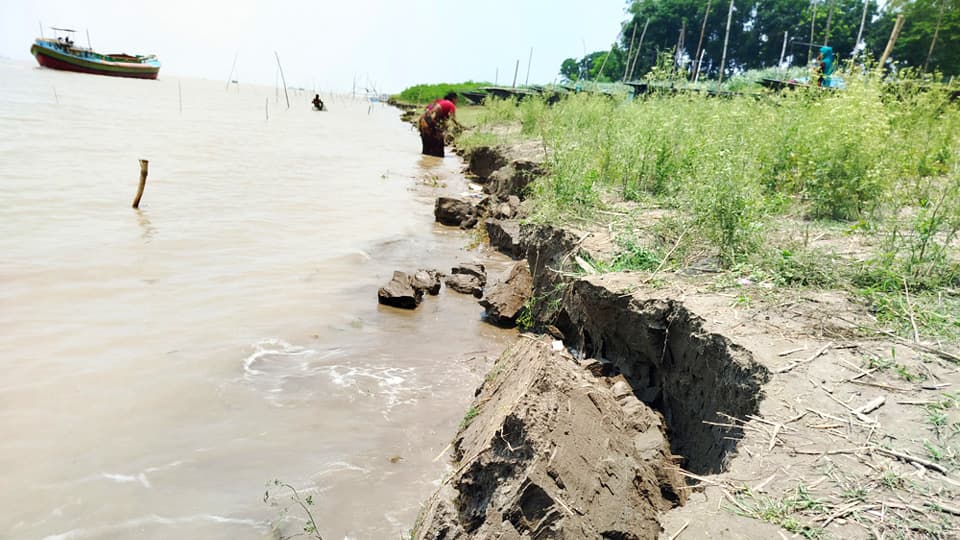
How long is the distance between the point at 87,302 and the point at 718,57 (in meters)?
58.5

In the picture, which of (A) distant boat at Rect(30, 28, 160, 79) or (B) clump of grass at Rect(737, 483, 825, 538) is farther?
(A) distant boat at Rect(30, 28, 160, 79)

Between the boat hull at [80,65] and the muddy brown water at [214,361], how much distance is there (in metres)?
50.7

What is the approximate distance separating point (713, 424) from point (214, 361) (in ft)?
13.0

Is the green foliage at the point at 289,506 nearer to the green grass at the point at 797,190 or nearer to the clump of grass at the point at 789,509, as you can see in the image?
the clump of grass at the point at 789,509

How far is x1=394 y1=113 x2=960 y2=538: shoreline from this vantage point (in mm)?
2121

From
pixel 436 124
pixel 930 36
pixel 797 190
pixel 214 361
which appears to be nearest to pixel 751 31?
pixel 930 36

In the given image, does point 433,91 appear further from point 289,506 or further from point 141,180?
point 289,506

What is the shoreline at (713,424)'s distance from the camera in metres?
2.12

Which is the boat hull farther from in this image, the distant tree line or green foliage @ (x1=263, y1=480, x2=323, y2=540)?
green foliage @ (x1=263, y1=480, x2=323, y2=540)

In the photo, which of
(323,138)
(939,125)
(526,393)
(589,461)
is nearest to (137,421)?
(526,393)

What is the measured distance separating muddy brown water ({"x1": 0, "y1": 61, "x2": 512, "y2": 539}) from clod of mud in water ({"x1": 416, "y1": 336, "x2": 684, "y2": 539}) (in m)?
0.96

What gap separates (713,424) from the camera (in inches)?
116

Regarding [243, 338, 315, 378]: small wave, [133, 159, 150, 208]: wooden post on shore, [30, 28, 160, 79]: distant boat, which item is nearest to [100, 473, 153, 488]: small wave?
[243, 338, 315, 378]: small wave

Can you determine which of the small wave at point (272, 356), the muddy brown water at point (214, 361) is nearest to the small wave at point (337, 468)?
the muddy brown water at point (214, 361)
